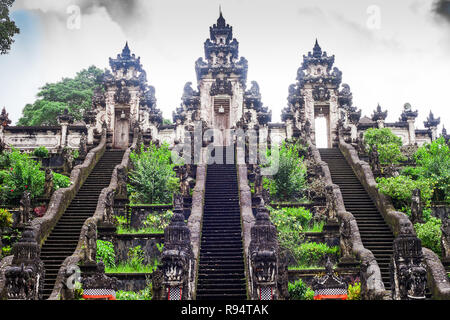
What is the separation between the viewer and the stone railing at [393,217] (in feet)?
40.3

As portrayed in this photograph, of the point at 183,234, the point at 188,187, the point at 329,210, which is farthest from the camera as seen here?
the point at 188,187

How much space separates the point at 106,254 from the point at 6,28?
12.0 metres

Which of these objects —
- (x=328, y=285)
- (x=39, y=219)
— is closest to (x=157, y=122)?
(x=39, y=219)

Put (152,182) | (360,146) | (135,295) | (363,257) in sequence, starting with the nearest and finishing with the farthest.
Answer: (135,295) < (363,257) < (152,182) < (360,146)

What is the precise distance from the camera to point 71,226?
53.4 feet

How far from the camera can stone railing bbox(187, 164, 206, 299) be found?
13.5 meters

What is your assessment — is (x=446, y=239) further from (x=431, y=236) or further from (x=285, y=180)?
(x=285, y=180)

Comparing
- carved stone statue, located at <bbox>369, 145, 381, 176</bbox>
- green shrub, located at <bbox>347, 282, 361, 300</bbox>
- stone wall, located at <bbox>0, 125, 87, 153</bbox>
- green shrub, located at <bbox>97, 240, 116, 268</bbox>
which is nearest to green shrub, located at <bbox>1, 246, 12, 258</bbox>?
green shrub, located at <bbox>97, 240, 116, 268</bbox>

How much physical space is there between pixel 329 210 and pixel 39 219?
9.78 m

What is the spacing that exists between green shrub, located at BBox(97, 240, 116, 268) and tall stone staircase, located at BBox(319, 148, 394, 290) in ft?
26.3

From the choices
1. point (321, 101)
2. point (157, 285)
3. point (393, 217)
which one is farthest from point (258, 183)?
point (321, 101)

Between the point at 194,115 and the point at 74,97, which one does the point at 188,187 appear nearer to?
the point at 194,115
